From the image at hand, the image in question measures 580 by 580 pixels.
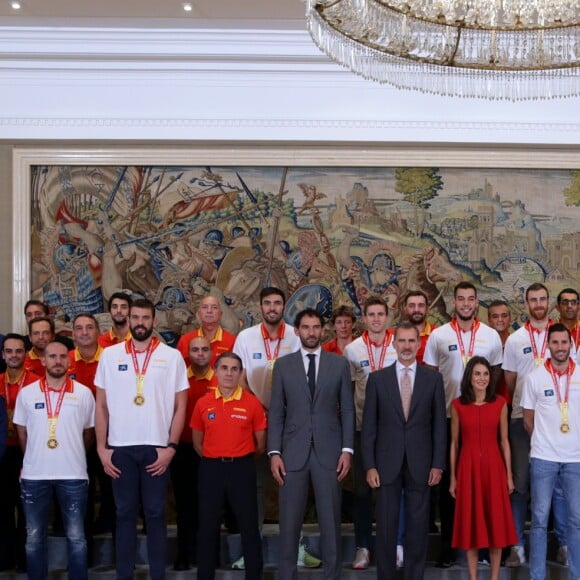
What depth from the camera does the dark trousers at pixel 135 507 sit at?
21.1ft

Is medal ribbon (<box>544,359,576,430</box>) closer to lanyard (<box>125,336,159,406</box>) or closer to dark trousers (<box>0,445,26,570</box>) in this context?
lanyard (<box>125,336,159,406</box>)

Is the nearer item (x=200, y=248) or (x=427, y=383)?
(x=427, y=383)

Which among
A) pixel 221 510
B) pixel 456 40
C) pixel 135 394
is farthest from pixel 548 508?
pixel 456 40

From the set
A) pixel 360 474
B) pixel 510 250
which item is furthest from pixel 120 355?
pixel 510 250

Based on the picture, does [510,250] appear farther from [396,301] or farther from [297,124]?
[297,124]

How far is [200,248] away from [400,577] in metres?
3.43

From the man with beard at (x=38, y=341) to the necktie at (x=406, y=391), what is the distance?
2.62 m

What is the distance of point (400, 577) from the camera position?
6.74 meters

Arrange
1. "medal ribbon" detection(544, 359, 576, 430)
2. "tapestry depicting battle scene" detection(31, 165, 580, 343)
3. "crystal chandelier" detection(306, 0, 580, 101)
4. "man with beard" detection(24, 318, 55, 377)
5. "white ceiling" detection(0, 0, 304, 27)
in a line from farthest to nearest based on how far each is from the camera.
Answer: "tapestry depicting battle scene" detection(31, 165, 580, 343)
"white ceiling" detection(0, 0, 304, 27)
"man with beard" detection(24, 318, 55, 377)
"medal ribbon" detection(544, 359, 576, 430)
"crystal chandelier" detection(306, 0, 580, 101)

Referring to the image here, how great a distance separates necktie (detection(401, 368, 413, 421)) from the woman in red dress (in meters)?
0.36

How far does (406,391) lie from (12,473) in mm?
2830

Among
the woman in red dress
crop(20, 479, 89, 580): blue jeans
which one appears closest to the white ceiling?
the woman in red dress

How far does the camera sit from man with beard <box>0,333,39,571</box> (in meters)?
6.90

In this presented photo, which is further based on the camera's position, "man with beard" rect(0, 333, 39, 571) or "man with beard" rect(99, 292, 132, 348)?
"man with beard" rect(99, 292, 132, 348)
